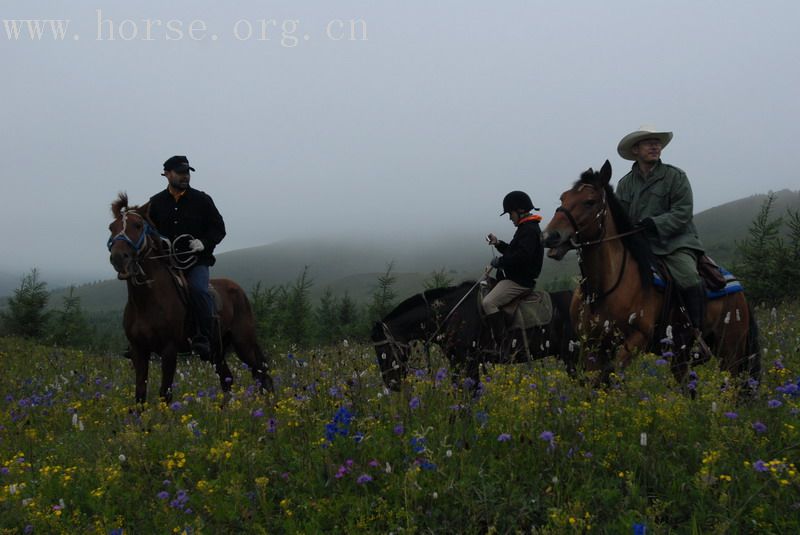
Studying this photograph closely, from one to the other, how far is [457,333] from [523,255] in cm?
157

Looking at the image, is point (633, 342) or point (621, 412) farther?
point (633, 342)

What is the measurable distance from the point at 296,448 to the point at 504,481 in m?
1.80

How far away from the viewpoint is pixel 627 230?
6.68 meters

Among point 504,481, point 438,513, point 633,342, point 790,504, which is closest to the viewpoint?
point 790,504

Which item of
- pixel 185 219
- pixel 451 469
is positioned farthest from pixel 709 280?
pixel 185 219

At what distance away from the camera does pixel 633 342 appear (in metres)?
6.05

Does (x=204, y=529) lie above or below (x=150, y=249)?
below

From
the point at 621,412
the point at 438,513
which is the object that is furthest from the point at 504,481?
the point at 621,412

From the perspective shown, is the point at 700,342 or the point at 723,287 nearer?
the point at 700,342

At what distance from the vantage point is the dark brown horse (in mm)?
7203

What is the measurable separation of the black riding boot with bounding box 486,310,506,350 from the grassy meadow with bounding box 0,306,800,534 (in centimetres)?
259

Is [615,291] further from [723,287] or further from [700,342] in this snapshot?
[723,287]

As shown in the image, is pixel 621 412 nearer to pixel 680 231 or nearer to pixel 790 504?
pixel 790 504

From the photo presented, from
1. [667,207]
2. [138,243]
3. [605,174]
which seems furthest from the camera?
[138,243]
